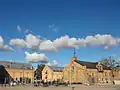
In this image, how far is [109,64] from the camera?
119 m

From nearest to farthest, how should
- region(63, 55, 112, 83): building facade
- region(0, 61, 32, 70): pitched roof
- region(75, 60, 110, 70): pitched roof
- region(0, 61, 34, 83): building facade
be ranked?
1. region(63, 55, 112, 83): building facade
2. region(75, 60, 110, 70): pitched roof
3. region(0, 61, 34, 83): building facade
4. region(0, 61, 32, 70): pitched roof

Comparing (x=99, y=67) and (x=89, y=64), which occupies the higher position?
(x=89, y=64)

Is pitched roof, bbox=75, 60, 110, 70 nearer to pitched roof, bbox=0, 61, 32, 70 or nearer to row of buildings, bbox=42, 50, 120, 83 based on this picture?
row of buildings, bbox=42, 50, 120, 83

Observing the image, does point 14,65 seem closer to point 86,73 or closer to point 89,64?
point 89,64

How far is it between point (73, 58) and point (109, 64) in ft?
65.0

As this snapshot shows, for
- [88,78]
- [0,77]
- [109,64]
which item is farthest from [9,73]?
[109,64]

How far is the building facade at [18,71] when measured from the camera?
130250 millimetres

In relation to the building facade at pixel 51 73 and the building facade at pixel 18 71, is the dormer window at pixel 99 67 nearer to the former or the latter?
the building facade at pixel 51 73

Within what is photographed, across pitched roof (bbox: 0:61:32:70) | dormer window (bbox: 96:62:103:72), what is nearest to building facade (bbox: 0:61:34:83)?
pitched roof (bbox: 0:61:32:70)

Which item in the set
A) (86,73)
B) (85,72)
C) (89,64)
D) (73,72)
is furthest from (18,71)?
(89,64)

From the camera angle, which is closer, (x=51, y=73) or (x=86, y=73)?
(x=86, y=73)

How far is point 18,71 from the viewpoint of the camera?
437 ft

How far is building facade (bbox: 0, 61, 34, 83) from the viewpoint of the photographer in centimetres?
13025

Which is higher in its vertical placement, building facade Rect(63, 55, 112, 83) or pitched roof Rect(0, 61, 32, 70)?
pitched roof Rect(0, 61, 32, 70)
